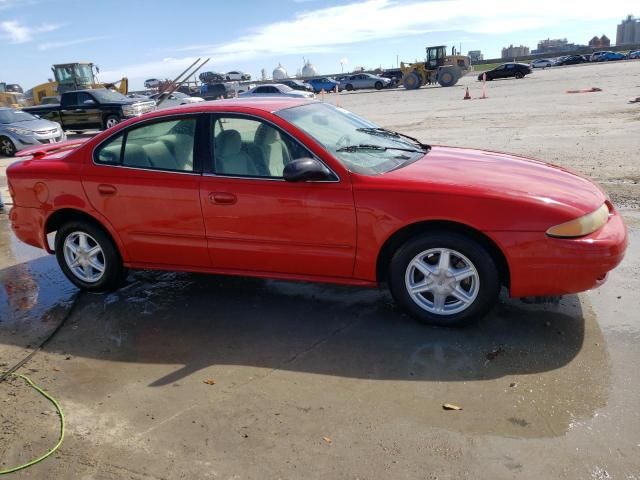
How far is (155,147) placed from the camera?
4.42 meters

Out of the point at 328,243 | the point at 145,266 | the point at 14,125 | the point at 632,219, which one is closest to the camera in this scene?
the point at 328,243

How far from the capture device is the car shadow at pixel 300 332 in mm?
3439

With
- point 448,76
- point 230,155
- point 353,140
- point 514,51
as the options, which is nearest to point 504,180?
point 353,140

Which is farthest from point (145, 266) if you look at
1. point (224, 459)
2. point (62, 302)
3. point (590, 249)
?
point (590, 249)

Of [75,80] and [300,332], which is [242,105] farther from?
[75,80]

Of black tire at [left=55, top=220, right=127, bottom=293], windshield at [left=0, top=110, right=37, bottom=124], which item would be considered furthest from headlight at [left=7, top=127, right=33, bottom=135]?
black tire at [left=55, top=220, right=127, bottom=293]

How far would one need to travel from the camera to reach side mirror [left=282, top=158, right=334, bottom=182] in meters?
3.71

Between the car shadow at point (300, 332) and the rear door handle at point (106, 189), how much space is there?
0.95m

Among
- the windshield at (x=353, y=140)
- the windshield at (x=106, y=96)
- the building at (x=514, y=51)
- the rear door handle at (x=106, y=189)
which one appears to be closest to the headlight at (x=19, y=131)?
the windshield at (x=106, y=96)

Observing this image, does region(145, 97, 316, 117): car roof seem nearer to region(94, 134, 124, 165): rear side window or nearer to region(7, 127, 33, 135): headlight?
region(94, 134, 124, 165): rear side window

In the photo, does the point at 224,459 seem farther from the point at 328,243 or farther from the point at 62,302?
the point at 62,302

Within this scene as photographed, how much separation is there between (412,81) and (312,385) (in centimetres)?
4177

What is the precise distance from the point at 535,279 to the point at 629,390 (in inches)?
31.9

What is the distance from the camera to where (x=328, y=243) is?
12.7 ft
